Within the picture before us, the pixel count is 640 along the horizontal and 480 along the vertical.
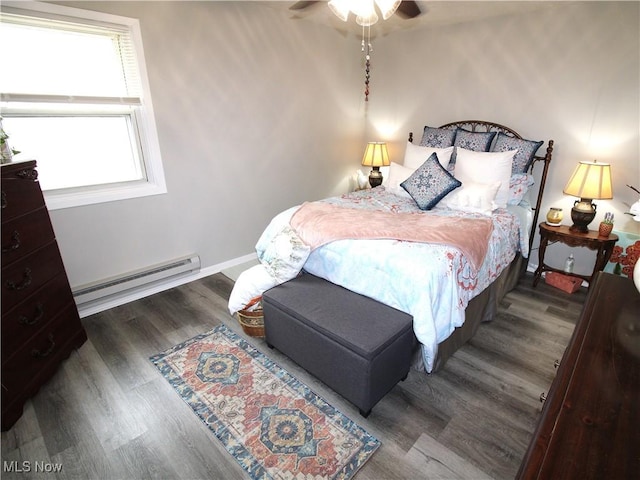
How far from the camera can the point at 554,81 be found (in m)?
2.83

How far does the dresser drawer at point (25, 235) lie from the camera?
162 cm

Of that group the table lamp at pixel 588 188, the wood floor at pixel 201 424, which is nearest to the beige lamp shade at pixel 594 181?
the table lamp at pixel 588 188

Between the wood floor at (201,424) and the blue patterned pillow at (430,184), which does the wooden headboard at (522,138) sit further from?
the wood floor at (201,424)

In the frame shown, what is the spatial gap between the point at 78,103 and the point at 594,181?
3803 millimetres

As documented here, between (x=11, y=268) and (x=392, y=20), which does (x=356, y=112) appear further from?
(x=11, y=268)

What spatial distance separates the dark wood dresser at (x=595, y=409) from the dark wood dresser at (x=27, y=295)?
2.16 metres

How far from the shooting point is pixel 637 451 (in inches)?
25.5

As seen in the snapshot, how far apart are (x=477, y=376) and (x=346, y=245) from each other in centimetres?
110

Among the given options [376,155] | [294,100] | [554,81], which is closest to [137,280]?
[294,100]

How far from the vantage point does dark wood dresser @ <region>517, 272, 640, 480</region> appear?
634 mm

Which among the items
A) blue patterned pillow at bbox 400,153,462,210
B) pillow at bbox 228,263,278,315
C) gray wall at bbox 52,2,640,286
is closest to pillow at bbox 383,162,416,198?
blue patterned pillow at bbox 400,153,462,210

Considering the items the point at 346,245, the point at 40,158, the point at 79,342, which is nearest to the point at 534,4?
the point at 346,245

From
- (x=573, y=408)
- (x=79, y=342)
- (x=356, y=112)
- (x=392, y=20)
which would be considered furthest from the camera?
(x=356, y=112)

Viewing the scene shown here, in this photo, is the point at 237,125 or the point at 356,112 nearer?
the point at 237,125
